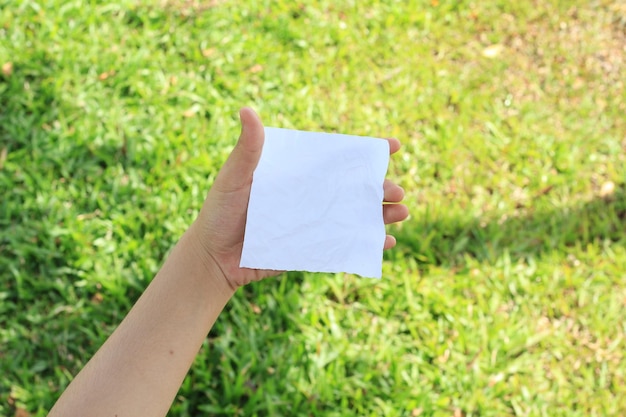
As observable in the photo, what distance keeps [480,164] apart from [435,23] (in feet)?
3.36

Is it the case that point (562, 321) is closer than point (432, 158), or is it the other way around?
point (562, 321)

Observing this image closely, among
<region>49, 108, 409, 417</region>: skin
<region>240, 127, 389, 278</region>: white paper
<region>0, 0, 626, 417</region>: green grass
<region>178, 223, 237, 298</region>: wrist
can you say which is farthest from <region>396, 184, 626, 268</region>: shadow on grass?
<region>178, 223, 237, 298</region>: wrist

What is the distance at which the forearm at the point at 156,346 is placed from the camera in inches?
59.9

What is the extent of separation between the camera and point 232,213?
67.8 inches

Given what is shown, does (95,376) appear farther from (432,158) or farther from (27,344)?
(432,158)

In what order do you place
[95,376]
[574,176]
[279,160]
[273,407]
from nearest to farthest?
1. [95,376]
2. [279,160]
3. [273,407]
4. [574,176]

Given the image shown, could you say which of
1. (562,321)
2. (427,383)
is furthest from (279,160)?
(562,321)

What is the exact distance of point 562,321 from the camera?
8.13ft

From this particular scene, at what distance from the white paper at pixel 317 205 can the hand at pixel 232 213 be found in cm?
7

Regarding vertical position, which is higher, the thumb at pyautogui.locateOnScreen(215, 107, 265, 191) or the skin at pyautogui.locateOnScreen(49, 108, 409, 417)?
the thumb at pyautogui.locateOnScreen(215, 107, 265, 191)

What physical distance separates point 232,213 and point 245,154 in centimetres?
22

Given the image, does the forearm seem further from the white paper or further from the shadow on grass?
the shadow on grass

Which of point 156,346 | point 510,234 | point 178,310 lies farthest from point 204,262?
point 510,234

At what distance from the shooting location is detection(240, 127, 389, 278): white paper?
1622 millimetres
